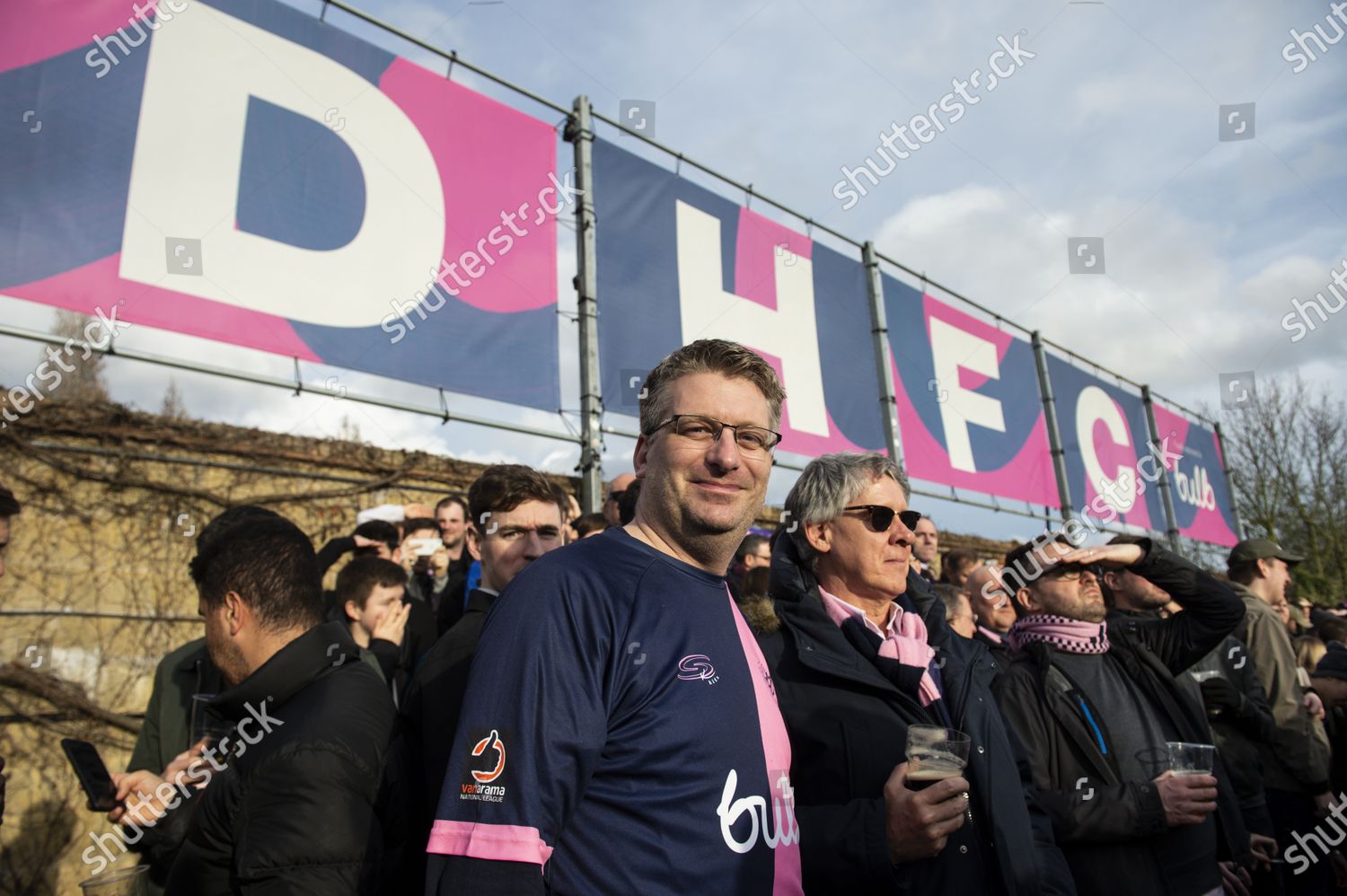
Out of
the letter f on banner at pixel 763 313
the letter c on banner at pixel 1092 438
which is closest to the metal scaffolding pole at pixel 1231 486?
the letter c on banner at pixel 1092 438

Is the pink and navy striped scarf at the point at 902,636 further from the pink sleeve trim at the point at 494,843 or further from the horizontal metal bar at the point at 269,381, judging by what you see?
the horizontal metal bar at the point at 269,381

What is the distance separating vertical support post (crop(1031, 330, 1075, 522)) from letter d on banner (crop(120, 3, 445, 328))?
1088cm

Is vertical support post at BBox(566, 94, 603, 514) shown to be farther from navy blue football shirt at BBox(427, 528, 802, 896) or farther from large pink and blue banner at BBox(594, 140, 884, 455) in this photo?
navy blue football shirt at BBox(427, 528, 802, 896)

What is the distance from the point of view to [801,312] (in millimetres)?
9609

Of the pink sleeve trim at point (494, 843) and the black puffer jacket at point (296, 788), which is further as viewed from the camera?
the black puffer jacket at point (296, 788)

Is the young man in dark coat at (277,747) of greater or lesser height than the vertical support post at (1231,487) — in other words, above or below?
below

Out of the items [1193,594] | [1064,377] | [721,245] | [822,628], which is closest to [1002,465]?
[1064,377]

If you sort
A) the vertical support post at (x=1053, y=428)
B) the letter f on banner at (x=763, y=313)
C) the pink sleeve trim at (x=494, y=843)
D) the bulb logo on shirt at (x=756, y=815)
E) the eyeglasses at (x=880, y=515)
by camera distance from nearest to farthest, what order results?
the pink sleeve trim at (x=494, y=843), the bulb logo on shirt at (x=756, y=815), the eyeglasses at (x=880, y=515), the letter f on banner at (x=763, y=313), the vertical support post at (x=1053, y=428)

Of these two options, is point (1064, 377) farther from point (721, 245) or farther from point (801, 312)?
point (721, 245)

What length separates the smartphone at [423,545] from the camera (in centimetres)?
531

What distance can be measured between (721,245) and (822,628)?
280 inches

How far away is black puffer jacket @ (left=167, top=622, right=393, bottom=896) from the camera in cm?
170

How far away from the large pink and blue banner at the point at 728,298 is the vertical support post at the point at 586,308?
17 cm

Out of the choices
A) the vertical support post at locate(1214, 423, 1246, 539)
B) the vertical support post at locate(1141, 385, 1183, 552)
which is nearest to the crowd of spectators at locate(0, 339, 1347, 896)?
the vertical support post at locate(1141, 385, 1183, 552)
